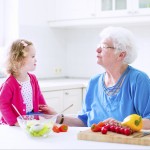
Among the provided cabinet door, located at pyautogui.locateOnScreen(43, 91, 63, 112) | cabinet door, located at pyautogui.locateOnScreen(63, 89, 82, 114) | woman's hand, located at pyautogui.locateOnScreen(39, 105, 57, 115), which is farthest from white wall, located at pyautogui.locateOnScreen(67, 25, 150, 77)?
woman's hand, located at pyautogui.locateOnScreen(39, 105, 57, 115)

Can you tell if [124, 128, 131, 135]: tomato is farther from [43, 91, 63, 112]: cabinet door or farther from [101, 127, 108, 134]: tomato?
[43, 91, 63, 112]: cabinet door

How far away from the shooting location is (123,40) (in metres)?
2.58

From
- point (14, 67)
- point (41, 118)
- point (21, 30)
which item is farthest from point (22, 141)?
point (21, 30)

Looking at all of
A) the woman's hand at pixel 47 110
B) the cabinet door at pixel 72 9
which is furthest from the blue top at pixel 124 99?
the cabinet door at pixel 72 9

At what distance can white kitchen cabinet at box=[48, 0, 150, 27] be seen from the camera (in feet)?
13.4

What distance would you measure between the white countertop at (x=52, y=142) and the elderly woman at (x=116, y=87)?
0.52 m

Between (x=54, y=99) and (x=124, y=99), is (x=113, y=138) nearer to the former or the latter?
(x=124, y=99)

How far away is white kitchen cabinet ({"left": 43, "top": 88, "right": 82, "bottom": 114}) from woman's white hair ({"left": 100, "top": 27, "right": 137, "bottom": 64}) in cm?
128

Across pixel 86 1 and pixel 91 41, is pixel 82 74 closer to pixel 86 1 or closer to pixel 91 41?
pixel 91 41

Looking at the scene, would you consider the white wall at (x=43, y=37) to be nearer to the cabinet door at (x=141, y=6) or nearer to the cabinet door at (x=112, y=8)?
the cabinet door at (x=112, y=8)

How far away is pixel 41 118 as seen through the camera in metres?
2.03

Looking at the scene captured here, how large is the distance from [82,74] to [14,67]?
7.97 feet

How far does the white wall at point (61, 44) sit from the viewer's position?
447 centimetres

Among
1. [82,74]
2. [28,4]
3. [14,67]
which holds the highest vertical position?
[28,4]
